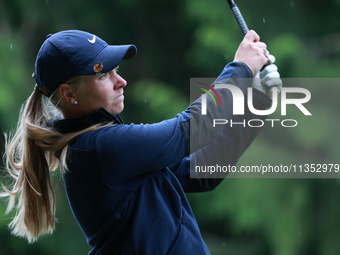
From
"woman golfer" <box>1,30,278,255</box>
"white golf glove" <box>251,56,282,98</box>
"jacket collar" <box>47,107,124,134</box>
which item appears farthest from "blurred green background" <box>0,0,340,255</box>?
"jacket collar" <box>47,107,124,134</box>

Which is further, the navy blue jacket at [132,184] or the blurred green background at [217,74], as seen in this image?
the blurred green background at [217,74]

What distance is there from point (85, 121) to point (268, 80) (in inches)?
25.6

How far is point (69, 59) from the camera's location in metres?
1.96

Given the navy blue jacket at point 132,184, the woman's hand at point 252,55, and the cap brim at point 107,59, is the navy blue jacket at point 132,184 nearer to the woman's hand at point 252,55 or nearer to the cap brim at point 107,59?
the woman's hand at point 252,55

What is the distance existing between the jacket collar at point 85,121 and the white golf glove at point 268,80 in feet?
1.69

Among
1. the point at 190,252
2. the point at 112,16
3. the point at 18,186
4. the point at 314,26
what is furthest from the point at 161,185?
the point at 112,16

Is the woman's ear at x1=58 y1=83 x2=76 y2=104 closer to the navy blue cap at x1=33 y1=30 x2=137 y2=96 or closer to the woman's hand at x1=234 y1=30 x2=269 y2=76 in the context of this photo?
the navy blue cap at x1=33 y1=30 x2=137 y2=96

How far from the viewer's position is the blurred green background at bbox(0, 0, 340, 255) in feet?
19.6

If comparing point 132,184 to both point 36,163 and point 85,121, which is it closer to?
point 85,121

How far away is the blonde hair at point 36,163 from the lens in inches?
79.5

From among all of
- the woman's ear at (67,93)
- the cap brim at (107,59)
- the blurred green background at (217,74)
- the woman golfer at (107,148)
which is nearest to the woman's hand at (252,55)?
the woman golfer at (107,148)

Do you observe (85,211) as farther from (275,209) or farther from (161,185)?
(275,209)

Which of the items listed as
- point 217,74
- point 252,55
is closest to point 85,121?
point 252,55

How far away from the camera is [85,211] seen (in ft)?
6.59
